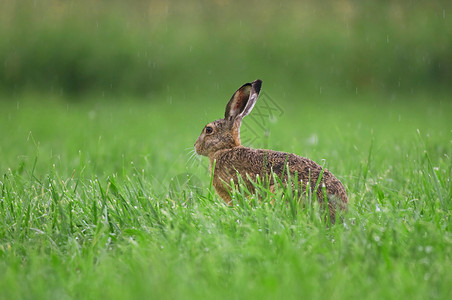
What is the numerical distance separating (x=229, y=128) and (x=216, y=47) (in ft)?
30.6

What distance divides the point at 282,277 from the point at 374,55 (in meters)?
12.0

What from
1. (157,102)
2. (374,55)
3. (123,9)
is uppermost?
(123,9)

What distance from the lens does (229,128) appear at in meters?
4.84

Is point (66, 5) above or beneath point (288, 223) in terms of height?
above

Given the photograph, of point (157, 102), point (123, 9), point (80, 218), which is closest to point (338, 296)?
point (80, 218)

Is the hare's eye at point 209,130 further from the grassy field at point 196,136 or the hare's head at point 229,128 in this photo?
the grassy field at point 196,136

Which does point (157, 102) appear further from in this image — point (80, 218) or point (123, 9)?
point (80, 218)

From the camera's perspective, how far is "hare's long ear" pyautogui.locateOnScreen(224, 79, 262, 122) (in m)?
4.68

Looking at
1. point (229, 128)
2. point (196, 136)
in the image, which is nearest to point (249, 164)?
point (229, 128)

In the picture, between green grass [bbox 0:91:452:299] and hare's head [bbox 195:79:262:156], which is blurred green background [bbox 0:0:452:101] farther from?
green grass [bbox 0:91:452:299]

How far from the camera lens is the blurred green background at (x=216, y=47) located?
1330cm

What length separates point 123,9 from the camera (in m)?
14.7

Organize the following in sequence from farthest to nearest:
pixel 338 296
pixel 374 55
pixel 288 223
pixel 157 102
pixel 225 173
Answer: pixel 374 55 < pixel 157 102 < pixel 225 173 < pixel 288 223 < pixel 338 296

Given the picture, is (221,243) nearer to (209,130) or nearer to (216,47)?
(209,130)
